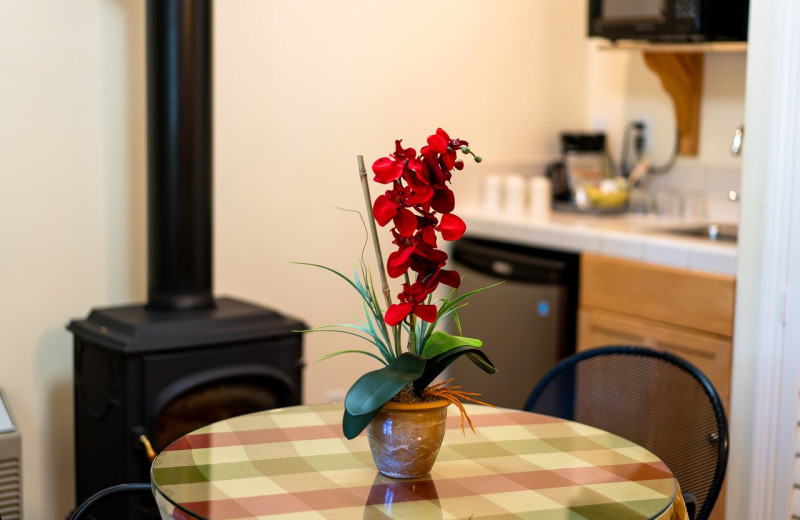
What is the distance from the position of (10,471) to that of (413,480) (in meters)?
1.25

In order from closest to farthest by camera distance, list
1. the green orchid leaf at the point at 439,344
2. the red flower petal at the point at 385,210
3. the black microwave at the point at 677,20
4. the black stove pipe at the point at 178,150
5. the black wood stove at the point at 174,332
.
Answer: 1. the red flower petal at the point at 385,210
2. the green orchid leaf at the point at 439,344
3. the black wood stove at the point at 174,332
4. the black stove pipe at the point at 178,150
5. the black microwave at the point at 677,20

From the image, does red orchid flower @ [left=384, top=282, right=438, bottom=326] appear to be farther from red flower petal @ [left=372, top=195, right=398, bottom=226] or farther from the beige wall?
the beige wall

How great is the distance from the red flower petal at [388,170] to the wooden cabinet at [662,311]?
162 cm

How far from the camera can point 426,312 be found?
1.39 m

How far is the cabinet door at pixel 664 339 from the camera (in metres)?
2.73

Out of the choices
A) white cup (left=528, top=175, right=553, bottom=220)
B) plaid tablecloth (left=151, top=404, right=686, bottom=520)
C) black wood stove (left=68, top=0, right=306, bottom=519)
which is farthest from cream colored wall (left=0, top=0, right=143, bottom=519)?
white cup (left=528, top=175, right=553, bottom=220)

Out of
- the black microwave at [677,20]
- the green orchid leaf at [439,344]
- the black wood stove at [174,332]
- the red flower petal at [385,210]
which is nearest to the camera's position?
the red flower petal at [385,210]

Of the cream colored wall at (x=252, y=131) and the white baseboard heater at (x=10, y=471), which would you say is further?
the cream colored wall at (x=252, y=131)

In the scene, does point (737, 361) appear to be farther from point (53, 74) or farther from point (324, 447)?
point (53, 74)

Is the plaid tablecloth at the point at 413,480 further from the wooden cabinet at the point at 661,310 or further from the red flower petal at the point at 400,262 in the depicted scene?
the wooden cabinet at the point at 661,310

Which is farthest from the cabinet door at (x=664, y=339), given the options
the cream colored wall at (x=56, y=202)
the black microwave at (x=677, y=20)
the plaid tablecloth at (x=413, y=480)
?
the cream colored wall at (x=56, y=202)

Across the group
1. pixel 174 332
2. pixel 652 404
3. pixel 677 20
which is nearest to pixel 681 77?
pixel 677 20

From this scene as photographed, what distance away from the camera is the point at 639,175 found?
375cm

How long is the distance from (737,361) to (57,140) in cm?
196
